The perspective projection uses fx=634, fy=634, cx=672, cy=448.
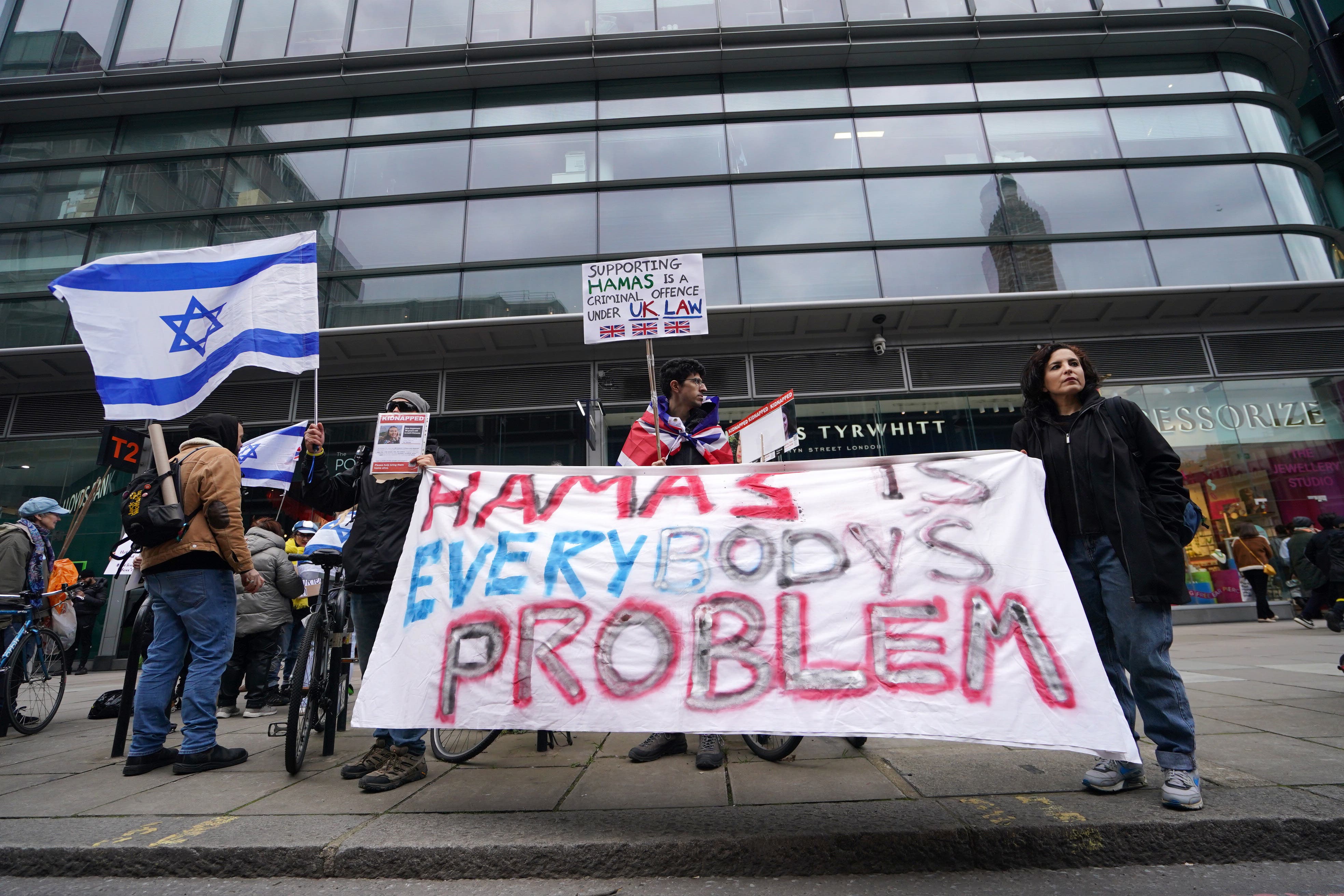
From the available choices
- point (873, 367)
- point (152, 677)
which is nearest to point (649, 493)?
point (152, 677)

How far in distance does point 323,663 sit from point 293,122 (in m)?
13.1

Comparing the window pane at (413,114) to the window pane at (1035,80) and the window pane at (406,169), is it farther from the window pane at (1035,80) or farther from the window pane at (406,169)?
the window pane at (1035,80)

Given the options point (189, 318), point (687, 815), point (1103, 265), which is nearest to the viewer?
point (687, 815)

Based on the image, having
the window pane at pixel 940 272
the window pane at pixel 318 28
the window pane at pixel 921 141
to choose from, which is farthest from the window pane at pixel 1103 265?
the window pane at pixel 318 28

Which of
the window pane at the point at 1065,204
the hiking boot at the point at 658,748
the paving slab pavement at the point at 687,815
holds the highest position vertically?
the window pane at the point at 1065,204

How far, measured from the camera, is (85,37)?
1304 cm

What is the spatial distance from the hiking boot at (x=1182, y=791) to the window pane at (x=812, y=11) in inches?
545

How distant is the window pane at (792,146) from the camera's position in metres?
12.1

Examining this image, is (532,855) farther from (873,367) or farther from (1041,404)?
(873,367)

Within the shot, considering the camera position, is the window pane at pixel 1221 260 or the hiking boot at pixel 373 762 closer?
the hiking boot at pixel 373 762

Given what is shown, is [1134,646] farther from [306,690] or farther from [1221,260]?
[1221,260]

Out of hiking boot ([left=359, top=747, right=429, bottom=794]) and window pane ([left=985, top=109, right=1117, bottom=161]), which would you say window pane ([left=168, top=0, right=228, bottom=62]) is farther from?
window pane ([left=985, top=109, right=1117, bottom=161])

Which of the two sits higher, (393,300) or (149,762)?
(393,300)

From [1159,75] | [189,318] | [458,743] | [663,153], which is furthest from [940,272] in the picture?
[189,318]
